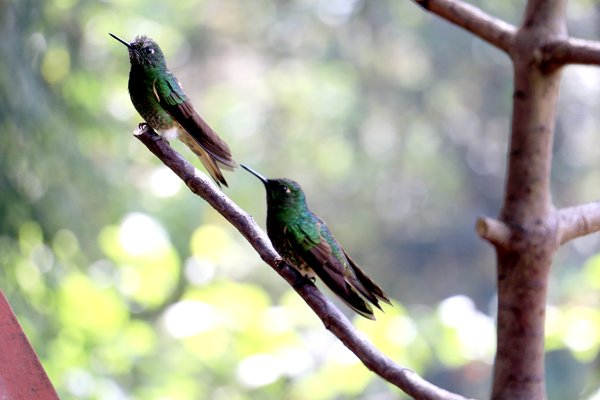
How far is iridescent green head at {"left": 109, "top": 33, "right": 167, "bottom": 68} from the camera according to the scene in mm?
1851

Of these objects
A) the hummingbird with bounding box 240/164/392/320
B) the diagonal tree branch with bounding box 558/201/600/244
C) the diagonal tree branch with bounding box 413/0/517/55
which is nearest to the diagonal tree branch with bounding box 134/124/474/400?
the hummingbird with bounding box 240/164/392/320

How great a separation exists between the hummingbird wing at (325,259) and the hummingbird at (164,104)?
0.59 ft

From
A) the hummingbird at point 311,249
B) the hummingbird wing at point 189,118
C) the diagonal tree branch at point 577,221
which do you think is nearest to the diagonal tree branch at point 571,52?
the diagonal tree branch at point 577,221

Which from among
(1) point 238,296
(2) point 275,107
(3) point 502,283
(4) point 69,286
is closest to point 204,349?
(1) point 238,296

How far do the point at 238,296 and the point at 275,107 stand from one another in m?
7.97

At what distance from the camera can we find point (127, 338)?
3.74 metres

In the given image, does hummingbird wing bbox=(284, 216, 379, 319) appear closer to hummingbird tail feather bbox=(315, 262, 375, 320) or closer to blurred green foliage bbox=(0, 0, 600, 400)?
hummingbird tail feather bbox=(315, 262, 375, 320)

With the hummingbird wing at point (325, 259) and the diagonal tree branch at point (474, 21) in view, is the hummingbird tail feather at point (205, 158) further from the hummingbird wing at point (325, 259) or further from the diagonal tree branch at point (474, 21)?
the diagonal tree branch at point (474, 21)

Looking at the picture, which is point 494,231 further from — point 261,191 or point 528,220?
point 261,191

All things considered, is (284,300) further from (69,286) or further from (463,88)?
(463,88)

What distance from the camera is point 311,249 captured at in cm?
169

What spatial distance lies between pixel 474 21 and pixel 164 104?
673 mm

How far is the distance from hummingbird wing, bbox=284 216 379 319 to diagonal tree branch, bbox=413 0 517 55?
0.50m

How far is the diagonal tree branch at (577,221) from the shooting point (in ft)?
5.59
